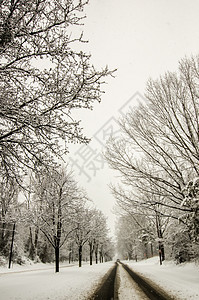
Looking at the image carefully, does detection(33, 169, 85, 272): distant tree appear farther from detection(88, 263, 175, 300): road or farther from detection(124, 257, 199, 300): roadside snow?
detection(124, 257, 199, 300): roadside snow

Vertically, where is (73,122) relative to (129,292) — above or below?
above

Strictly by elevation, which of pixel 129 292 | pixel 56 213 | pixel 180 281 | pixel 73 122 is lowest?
pixel 180 281

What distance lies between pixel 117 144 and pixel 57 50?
4.26 meters

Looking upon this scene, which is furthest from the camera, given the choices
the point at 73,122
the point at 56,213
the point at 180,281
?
the point at 56,213

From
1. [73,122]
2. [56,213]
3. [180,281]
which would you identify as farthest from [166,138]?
[56,213]

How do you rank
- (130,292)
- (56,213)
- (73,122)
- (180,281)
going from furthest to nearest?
1. (56,213)
2. (180,281)
3. (130,292)
4. (73,122)

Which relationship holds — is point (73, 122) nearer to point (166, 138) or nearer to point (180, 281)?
point (166, 138)

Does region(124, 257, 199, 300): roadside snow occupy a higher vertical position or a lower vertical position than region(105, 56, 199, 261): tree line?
lower

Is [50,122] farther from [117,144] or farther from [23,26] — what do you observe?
[117,144]

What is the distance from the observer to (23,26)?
3564 mm

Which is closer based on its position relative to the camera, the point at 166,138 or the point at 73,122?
the point at 73,122

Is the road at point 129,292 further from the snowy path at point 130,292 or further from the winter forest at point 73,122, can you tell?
the winter forest at point 73,122

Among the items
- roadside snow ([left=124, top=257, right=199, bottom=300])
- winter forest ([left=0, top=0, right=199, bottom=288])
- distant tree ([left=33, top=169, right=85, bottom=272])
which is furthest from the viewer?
distant tree ([left=33, top=169, right=85, bottom=272])

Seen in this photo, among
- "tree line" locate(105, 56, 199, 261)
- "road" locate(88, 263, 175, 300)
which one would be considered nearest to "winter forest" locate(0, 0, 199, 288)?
"tree line" locate(105, 56, 199, 261)
